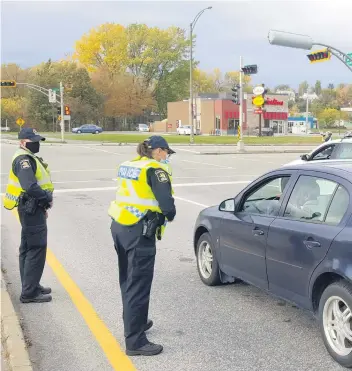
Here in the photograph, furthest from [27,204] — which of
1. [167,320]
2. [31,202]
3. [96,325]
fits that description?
[167,320]

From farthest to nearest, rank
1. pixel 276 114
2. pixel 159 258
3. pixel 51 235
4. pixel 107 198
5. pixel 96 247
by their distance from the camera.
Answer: pixel 276 114
pixel 107 198
pixel 51 235
pixel 96 247
pixel 159 258

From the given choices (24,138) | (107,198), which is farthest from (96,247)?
(107,198)

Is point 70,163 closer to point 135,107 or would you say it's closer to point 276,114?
point 276,114

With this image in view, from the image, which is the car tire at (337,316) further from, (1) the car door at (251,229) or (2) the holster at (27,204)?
(2) the holster at (27,204)

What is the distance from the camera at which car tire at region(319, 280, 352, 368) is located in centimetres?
378

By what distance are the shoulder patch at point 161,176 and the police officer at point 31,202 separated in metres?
1.70

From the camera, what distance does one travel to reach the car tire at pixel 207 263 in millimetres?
5762

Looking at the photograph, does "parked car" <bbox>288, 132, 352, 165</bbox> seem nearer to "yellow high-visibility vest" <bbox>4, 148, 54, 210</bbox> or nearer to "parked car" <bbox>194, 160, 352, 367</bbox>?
"parked car" <bbox>194, 160, 352, 367</bbox>

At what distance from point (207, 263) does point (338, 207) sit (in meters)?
2.22

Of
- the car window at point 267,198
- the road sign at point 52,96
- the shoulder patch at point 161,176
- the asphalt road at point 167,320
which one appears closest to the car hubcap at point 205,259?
the asphalt road at point 167,320

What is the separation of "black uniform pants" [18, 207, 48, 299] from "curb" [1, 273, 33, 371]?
25cm

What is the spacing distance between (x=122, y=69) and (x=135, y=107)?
8.23 metres

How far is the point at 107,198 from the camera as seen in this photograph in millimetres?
13555

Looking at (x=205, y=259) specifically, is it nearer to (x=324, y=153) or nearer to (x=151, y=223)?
(x=151, y=223)
